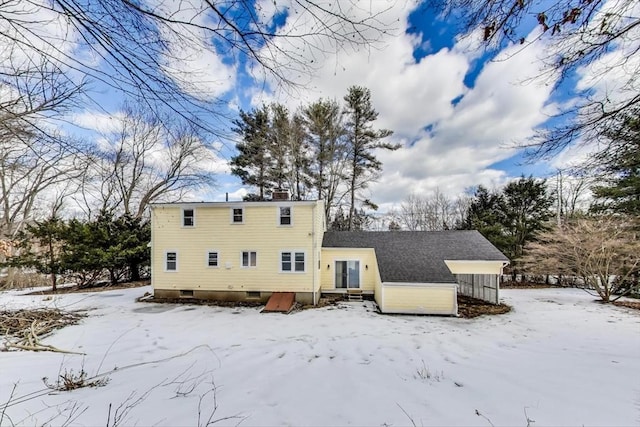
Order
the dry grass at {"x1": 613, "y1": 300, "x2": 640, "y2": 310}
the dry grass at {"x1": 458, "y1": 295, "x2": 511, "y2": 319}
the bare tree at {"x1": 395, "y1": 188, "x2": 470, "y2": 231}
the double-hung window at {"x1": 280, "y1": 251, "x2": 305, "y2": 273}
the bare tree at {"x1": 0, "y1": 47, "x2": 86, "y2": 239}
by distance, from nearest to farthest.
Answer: the bare tree at {"x1": 0, "y1": 47, "x2": 86, "y2": 239}, the dry grass at {"x1": 458, "y1": 295, "x2": 511, "y2": 319}, the dry grass at {"x1": 613, "y1": 300, "x2": 640, "y2": 310}, the double-hung window at {"x1": 280, "y1": 251, "x2": 305, "y2": 273}, the bare tree at {"x1": 395, "y1": 188, "x2": 470, "y2": 231}

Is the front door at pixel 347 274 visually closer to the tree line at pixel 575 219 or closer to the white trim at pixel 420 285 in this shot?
the white trim at pixel 420 285

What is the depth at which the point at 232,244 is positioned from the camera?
12.5 meters

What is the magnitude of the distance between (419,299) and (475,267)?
360 cm

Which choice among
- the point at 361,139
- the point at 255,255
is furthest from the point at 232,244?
the point at 361,139

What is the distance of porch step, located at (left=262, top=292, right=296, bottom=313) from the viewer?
1051 cm

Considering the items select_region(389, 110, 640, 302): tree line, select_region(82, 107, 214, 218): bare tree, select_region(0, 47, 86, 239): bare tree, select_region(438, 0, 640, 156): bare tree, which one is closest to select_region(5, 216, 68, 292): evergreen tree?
select_region(82, 107, 214, 218): bare tree

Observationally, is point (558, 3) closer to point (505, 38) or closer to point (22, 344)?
point (505, 38)

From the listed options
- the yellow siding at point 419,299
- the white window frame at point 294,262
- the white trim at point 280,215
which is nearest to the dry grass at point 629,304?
the yellow siding at point 419,299

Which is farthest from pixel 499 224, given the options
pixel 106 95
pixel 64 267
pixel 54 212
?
pixel 54 212

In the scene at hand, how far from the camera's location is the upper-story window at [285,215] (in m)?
12.3

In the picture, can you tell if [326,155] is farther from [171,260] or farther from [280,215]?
[171,260]

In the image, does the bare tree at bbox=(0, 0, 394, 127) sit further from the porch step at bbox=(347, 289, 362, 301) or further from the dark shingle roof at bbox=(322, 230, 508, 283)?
the porch step at bbox=(347, 289, 362, 301)

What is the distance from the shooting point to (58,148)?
3014 mm

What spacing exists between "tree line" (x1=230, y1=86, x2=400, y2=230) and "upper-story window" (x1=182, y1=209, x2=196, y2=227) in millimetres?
6893
